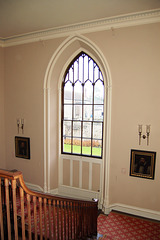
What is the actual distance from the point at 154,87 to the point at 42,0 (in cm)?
330

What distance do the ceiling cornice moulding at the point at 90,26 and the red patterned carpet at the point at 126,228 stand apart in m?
4.99

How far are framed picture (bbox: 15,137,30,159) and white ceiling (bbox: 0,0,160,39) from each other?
3634 mm

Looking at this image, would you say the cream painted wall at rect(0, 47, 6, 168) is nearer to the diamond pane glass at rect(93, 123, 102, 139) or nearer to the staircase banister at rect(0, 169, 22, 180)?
the diamond pane glass at rect(93, 123, 102, 139)

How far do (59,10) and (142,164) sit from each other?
14.4 feet

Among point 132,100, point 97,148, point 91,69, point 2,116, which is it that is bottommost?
point 97,148

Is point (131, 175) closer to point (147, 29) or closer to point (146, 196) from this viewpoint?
point (146, 196)

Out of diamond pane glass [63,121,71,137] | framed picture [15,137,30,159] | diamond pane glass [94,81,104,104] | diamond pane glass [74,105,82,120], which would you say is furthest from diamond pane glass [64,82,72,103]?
framed picture [15,137,30,159]

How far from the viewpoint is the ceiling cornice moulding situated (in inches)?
174

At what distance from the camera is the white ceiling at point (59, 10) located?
4.00m

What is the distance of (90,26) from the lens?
16.5 feet

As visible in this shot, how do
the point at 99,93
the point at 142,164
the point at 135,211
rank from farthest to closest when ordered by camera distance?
the point at 99,93 → the point at 135,211 → the point at 142,164

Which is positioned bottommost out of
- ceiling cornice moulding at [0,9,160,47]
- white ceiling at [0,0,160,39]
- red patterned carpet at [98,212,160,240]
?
red patterned carpet at [98,212,160,240]

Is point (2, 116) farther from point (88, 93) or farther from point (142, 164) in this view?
point (142, 164)

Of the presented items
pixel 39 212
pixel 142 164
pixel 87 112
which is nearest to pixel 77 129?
pixel 87 112
